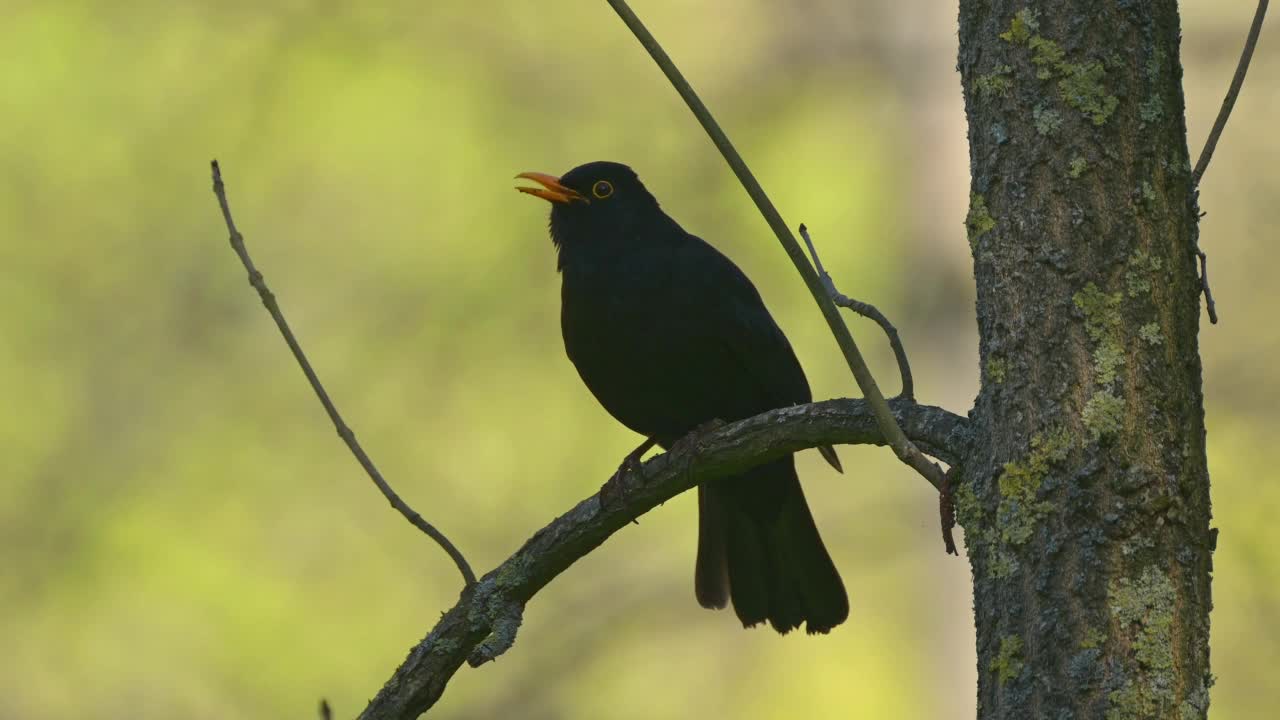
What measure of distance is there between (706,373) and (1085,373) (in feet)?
7.70

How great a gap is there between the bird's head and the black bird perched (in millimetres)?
10

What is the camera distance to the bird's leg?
145 inches

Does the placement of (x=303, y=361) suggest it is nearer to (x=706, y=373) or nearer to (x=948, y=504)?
(x=948, y=504)

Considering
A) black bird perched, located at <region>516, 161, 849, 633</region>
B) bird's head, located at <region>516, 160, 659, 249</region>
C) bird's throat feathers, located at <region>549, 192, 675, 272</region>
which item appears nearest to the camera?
black bird perched, located at <region>516, 161, 849, 633</region>

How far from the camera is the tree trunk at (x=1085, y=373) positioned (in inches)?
95.3

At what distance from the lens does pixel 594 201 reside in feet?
17.9

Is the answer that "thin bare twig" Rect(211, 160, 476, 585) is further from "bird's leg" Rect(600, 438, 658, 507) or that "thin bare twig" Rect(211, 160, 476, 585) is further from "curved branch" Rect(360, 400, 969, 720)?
"bird's leg" Rect(600, 438, 658, 507)

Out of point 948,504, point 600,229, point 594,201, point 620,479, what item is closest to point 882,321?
point 948,504

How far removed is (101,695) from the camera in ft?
26.1

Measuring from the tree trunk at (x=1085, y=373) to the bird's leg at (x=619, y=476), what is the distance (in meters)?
1.18

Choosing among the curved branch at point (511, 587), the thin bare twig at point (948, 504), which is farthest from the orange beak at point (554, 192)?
the thin bare twig at point (948, 504)

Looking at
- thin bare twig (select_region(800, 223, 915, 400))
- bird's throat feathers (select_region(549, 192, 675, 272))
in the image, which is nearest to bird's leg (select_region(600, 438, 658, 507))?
bird's throat feathers (select_region(549, 192, 675, 272))

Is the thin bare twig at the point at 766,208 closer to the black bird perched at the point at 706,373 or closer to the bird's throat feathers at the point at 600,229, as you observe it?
the black bird perched at the point at 706,373

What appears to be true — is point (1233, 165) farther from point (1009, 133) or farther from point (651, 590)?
point (1009, 133)
